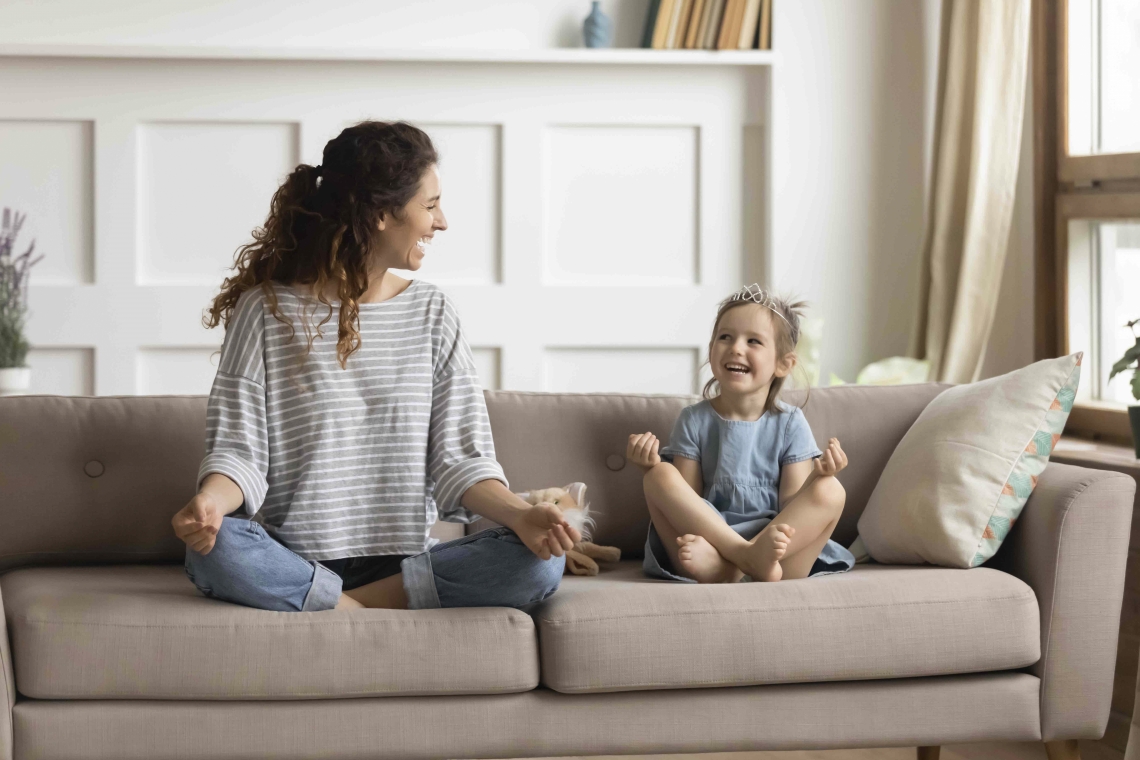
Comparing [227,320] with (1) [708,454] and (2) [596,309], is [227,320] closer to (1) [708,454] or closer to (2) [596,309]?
(1) [708,454]

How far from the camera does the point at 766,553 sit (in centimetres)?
180

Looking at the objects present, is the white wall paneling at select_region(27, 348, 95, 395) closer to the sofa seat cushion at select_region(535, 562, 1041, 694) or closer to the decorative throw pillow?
the sofa seat cushion at select_region(535, 562, 1041, 694)

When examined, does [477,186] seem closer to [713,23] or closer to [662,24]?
[662,24]

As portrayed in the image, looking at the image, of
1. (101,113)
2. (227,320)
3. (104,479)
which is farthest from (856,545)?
(101,113)

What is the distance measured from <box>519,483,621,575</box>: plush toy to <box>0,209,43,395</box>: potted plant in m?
1.62

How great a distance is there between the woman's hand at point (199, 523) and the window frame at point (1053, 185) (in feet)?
7.54

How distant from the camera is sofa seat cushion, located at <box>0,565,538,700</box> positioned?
5.24ft

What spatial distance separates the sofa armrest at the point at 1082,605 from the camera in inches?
69.6

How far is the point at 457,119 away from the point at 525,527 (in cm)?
196

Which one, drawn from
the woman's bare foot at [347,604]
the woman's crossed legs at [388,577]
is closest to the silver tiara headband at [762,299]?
the woman's crossed legs at [388,577]

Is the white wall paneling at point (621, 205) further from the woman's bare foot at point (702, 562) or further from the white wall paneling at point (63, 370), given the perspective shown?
the woman's bare foot at point (702, 562)

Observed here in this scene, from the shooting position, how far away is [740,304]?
2.09 meters

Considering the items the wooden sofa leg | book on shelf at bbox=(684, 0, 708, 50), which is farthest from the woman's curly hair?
book on shelf at bbox=(684, 0, 708, 50)

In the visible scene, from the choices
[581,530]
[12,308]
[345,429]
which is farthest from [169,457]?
[12,308]
